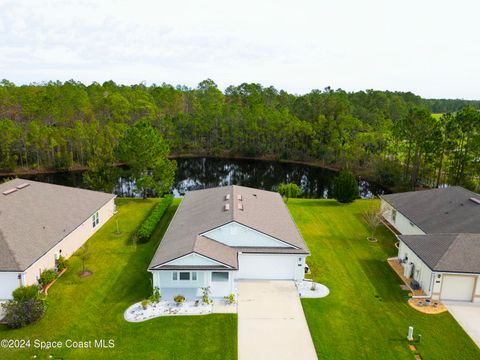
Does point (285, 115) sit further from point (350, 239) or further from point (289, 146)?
point (350, 239)

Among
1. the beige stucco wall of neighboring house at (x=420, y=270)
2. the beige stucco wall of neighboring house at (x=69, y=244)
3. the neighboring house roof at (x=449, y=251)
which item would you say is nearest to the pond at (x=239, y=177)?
the beige stucco wall of neighboring house at (x=69, y=244)

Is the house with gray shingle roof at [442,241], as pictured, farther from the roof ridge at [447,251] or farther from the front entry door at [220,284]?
the front entry door at [220,284]

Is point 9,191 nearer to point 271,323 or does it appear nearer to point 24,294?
point 24,294

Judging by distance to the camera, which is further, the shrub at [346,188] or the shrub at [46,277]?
the shrub at [346,188]

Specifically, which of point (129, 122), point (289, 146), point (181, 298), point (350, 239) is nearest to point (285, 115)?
point (289, 146)

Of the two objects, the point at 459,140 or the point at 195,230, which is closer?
the point at 195,230
